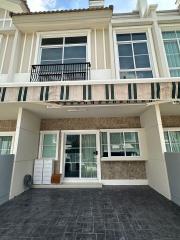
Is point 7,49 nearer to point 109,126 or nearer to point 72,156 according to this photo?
point 72,156

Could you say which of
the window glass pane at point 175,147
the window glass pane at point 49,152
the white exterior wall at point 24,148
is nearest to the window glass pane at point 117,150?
the window glass pane at point 175,147

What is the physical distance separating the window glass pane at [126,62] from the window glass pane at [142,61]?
1.05ft

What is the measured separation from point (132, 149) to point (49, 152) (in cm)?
519

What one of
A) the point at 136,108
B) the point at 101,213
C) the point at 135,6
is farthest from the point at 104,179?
the point at 135,6

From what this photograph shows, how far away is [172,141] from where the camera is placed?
8344 mm

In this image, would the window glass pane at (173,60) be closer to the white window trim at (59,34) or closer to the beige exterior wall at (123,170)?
the white window trim at (59,34)

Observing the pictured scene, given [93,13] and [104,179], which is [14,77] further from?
[104,179]

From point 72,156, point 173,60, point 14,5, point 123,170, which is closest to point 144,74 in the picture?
point 173,60

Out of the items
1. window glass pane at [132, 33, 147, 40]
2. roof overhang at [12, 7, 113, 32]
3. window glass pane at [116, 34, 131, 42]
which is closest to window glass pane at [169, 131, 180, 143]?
window glass pane at [132, 33, 147, 40]

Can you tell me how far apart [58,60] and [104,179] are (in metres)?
7.56

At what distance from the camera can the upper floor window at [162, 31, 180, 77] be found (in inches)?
307

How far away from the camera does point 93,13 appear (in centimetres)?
789

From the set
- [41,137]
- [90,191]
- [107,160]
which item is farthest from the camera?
[41,137]

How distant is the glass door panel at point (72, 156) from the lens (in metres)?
8.77
